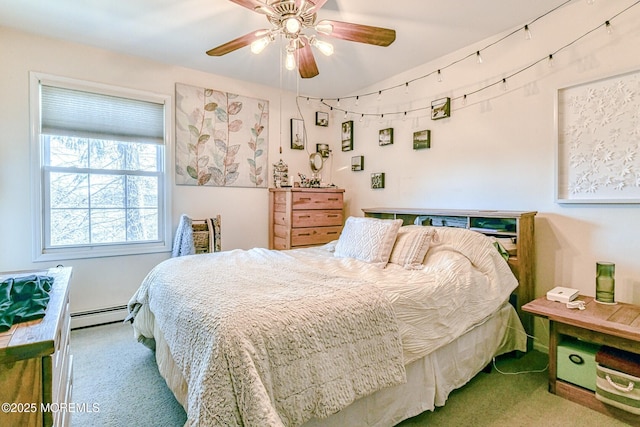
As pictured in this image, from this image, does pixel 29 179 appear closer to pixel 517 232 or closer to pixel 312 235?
pixel 312 235

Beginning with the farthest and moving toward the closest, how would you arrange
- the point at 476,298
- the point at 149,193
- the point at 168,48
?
the point at 149,193 → the point at 168,48 → the point at 476,298

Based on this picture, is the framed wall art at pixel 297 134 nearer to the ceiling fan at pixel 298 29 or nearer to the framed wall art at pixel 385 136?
the framed wall art at pixel 385 136

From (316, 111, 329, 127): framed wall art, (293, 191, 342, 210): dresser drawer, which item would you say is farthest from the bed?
(316, 111, 329, 127): framed wall art

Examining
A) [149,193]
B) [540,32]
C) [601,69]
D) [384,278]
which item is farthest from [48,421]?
[540,32]

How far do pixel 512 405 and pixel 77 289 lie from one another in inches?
143

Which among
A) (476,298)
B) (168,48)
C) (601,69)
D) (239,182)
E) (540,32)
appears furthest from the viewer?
(239,182)

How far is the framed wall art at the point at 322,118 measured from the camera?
14.5 feet

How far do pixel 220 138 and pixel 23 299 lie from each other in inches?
111

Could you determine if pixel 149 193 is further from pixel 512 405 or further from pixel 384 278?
pixel 512 405

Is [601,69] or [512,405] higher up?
[601,69]

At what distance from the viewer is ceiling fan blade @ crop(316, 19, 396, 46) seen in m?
1.88

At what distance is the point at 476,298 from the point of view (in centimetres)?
203

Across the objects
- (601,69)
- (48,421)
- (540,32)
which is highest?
(540,32)

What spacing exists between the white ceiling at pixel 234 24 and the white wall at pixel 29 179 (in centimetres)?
13
